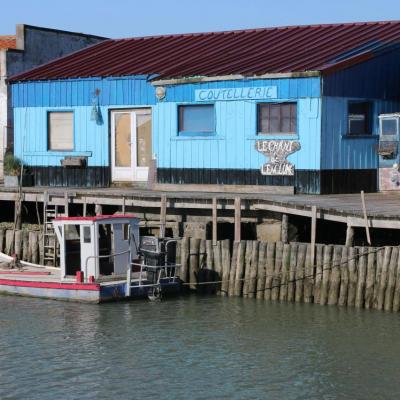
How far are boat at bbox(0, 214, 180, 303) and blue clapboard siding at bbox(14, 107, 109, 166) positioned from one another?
7519 millimetres

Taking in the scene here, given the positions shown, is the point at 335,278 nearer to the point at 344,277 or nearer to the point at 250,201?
the point at 344,277

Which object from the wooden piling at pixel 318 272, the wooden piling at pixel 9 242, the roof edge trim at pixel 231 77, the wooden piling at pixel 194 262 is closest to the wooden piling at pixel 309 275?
the wooden piling at pixel 318 272

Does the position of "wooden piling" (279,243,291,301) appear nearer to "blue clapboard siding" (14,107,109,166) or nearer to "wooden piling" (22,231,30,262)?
"wooden piling" (22,231,30,262)

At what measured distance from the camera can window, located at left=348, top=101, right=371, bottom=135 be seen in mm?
29109

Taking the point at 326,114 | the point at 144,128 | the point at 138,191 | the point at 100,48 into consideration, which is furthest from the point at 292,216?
the point at 100,48

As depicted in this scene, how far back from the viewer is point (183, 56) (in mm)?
33625

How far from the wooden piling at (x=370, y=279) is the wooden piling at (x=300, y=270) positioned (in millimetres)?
1710

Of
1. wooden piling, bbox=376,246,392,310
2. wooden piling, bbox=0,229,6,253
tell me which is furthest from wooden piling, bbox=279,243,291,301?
wooden piling, bbox=0,229,6,253

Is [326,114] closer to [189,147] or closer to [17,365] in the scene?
[189,147]

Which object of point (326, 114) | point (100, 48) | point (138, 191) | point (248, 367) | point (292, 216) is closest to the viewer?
point (248, 367)

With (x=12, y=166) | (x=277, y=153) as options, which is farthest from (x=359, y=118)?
(x=12, y=166)

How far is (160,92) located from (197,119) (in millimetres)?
1556

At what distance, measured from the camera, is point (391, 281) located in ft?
71.7

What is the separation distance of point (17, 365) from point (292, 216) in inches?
382
